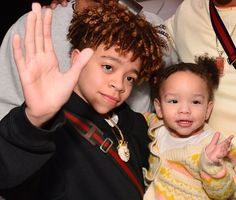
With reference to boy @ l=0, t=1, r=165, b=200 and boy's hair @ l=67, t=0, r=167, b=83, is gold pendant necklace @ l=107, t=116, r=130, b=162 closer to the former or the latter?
boy @ l=0, t=1, r=165, b=200

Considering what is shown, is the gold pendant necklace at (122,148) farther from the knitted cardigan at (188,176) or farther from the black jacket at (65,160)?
the knitted cardigan at (188,176)

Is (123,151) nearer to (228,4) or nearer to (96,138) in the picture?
(96,138)

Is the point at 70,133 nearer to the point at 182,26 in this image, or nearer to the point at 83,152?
the point at 83,152

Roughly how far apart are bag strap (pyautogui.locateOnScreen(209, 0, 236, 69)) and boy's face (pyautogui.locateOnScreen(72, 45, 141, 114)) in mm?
463

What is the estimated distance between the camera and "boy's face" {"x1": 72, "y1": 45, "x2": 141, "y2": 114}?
1.45 meters

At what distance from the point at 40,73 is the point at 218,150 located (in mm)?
662

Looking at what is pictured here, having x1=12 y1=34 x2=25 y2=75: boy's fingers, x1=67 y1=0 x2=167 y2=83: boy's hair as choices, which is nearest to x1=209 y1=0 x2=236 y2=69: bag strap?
x1=67 y1=0 x2=167 y2=83: boy's hair

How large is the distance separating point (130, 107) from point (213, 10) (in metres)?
0.57

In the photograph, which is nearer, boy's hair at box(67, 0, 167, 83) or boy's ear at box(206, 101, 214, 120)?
boy's hair at box(67, 0, 167, 83)

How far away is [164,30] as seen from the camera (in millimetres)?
1941

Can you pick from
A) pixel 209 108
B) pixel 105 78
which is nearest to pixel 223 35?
pixel 209 108

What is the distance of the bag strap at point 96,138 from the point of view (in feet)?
4.81

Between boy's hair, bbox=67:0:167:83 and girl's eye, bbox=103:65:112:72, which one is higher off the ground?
boy's hair, bbox=67:0:167:83

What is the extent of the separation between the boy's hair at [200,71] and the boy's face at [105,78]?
263mm
